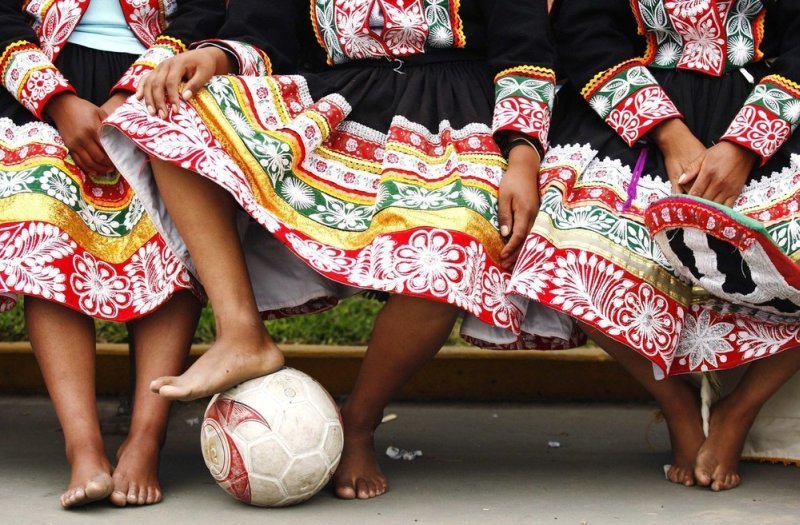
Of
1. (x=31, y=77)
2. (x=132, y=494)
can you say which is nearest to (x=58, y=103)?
(x=31, y=77)

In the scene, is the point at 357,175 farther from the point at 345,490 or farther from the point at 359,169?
the point at 345,490

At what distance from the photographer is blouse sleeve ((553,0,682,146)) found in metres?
3.04

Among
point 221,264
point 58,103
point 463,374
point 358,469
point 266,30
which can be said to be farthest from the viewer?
point 463,374

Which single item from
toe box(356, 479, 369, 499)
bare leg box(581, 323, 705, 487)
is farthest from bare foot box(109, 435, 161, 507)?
bare leg box(581, 323, 705, 487)

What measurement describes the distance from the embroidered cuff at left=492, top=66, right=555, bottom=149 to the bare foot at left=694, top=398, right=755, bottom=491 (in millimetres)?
933

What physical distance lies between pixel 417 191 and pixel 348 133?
372 mm

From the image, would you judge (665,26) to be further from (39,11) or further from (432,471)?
(39,11)

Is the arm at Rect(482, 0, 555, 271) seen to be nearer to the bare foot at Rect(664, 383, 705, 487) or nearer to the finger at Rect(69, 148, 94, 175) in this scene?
the bare foot at Rect(664, 383, 705, 487)

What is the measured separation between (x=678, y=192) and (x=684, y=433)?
693 millimetres

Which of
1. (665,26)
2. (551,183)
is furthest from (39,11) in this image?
(665,26)

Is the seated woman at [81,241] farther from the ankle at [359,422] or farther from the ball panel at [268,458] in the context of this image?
the ankle at [359,422]

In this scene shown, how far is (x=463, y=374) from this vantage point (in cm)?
436

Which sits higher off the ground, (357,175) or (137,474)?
(357,175)

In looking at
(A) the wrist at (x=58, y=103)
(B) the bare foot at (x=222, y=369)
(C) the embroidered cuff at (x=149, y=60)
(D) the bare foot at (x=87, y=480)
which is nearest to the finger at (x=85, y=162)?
(A) the wrist at (x=58, y=103)
